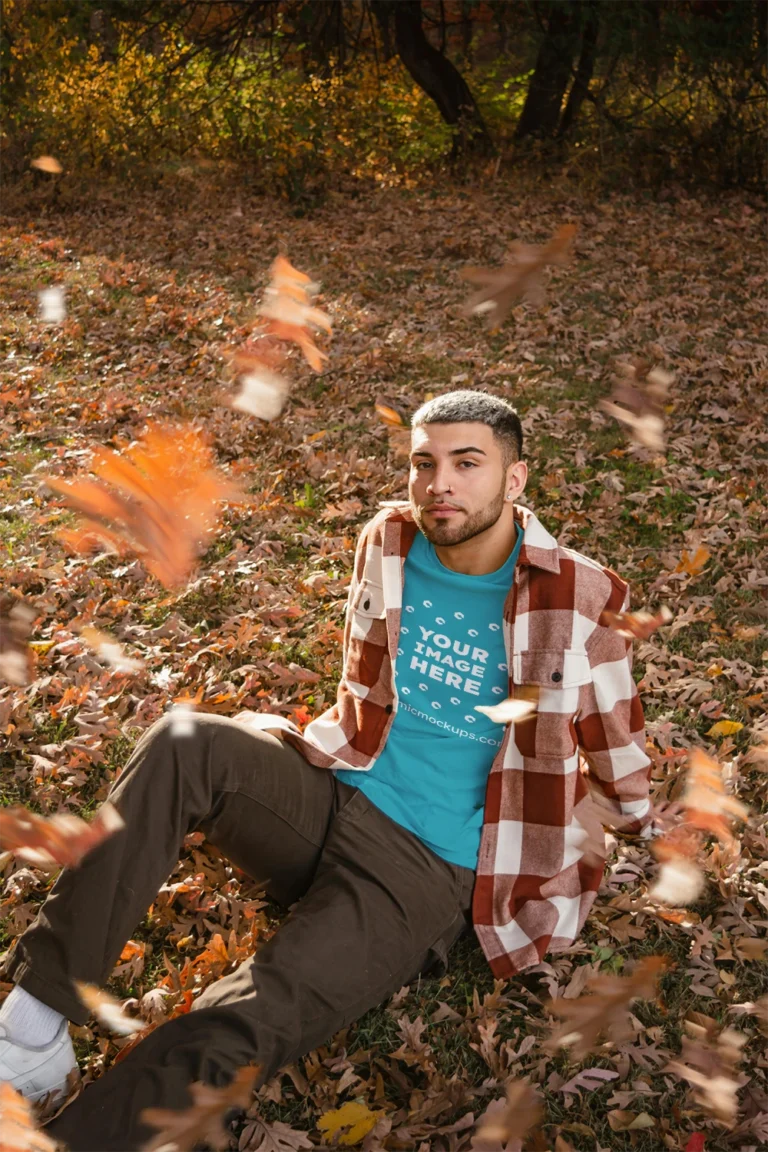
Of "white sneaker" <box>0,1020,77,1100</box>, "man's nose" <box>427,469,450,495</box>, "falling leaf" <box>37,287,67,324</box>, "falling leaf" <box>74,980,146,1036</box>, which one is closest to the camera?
"white sneaker" <box>0,1020,77,1100</box>

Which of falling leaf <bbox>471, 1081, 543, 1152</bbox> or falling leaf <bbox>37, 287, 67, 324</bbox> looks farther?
falling leaf <bbox>37, 287, 67, 324</bbox>

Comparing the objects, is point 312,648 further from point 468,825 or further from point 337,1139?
point 337,1139

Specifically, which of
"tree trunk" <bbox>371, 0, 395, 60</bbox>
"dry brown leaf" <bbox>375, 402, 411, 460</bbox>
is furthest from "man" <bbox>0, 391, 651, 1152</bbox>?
"tree trunk" <bbox>371, 0, 395, 60</bbox>

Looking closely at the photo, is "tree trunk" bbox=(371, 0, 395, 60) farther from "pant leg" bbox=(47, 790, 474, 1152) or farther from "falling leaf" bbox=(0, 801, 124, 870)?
"pant leg" bbox=(47, 790, 474, 1152)

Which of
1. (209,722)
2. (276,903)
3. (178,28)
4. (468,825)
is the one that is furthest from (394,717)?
(178,28)

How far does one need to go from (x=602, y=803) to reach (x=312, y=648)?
6.36 ft

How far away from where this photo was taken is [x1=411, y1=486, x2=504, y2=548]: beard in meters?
2.90

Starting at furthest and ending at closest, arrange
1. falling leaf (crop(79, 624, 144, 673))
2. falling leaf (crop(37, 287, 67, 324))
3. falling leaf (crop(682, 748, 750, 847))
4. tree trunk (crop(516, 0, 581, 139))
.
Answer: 1. tree trunk (crop(516, 0, 581, 139))
2. falling leaf (crop(37, 287, 67, 324))
3. falling leaf (crop(79, 624, 144, 673))
4. falling leaf (crop(682, 748, 750, 847))

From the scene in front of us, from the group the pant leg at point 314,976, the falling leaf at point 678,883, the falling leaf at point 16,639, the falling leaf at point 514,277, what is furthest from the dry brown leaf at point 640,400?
the pant leg at point 314,976

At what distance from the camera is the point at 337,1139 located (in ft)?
8.54

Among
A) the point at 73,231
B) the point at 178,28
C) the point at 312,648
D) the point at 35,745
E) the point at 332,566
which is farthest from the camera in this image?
the point at 178,28

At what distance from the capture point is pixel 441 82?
604 inches

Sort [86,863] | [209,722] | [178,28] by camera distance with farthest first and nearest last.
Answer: [178,28] → [209,722] → [86,863]

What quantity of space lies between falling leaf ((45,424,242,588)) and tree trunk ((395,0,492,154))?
413 inches
